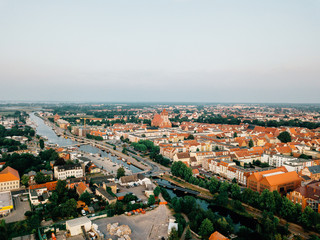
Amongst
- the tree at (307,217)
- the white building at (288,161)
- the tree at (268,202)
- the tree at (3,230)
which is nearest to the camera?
the tree at (3,230)

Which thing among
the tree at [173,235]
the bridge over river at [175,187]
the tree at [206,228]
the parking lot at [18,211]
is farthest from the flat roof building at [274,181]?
the parking lot at [18,211]

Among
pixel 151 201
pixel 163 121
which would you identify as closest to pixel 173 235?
pixel 151 201

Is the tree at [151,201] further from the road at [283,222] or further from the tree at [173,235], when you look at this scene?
the tree at [173,235]

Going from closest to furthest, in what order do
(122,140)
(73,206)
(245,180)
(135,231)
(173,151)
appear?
1. (135,231)
2. (73,206)
3. (245,180)
4. (173,151)
5. (122,140)

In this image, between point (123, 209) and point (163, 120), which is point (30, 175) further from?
point (163, 120)

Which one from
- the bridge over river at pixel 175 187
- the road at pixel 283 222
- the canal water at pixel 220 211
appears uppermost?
the road at pixel 283 222

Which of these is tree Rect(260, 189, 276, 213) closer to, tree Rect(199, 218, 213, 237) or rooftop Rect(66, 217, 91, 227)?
tree Rect(199, 218, 213, 237)

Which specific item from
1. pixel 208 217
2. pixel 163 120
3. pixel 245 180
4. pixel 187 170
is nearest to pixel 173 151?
pixel 187 170
